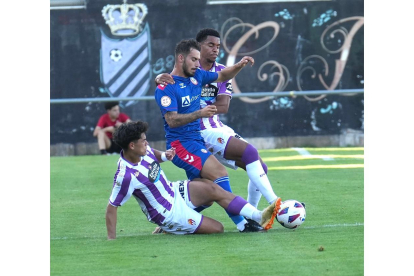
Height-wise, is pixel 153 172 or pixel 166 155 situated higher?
pixel 166 155

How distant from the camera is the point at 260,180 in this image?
323 inches

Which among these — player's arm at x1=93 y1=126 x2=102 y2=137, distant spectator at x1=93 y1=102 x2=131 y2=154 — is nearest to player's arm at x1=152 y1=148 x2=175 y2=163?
distant spectator at x1=93 y1=102 x2=131 y2=154

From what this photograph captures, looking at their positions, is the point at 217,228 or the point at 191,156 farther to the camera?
the point at 191,156

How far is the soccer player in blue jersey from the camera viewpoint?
25.8ft

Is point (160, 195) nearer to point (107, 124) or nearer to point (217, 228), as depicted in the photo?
point (217, 228)

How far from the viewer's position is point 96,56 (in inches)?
799

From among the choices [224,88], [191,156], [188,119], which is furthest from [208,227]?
[224,88]

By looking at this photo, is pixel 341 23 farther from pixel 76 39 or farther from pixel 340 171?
pixel 340 171

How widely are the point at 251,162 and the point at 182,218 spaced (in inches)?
39.7
